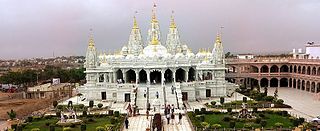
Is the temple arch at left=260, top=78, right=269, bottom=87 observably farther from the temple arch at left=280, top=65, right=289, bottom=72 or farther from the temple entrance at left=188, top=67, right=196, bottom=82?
the temple entrance at left=188, top=67, right=196, bottom=82

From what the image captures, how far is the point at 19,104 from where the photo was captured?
61844 millimetres

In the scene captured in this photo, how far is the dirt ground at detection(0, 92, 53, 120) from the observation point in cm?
5161

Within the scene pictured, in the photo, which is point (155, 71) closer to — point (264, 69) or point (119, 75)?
point (119, 75)

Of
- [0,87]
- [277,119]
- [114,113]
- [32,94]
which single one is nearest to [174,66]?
[114,113]

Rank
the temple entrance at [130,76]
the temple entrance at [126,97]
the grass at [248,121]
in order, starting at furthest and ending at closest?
the temple entrance at [130,76], the temple entrance at [126,97], the grass at [248,121]

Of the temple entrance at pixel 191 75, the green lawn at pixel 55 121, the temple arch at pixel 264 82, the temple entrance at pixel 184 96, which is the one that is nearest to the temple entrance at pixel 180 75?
the temple entrance at pixel 191 75

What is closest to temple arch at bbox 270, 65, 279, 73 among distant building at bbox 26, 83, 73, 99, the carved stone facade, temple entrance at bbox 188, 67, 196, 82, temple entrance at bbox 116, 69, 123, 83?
the carved stone facade

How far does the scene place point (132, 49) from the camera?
5834cm

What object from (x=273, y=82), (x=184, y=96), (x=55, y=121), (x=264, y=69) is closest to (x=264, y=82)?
(x=273, y=82)

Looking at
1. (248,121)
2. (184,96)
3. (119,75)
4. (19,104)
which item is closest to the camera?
(248,121)

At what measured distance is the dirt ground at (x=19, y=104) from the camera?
51.6 m

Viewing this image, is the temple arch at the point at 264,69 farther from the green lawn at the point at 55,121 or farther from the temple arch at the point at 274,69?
the green lawn at the point at 55,121

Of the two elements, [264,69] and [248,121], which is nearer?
[248,121]

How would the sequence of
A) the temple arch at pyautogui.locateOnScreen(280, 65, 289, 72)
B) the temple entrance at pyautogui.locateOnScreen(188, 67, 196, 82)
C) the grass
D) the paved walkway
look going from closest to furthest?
the grass < the paved walkway < the temple entrance at pyautogui.locateOnScreen(188, 67, 196, 82) < the temple arch at pyautogui.locateOnScreen(280, 65, 289, 72)
